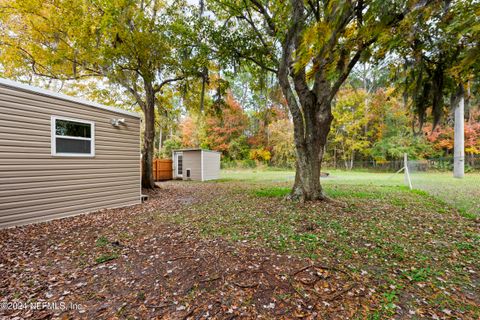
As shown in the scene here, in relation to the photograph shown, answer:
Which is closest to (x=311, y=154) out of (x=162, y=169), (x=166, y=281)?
(x=166, y=281)

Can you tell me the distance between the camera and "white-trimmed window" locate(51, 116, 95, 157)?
14.6ft

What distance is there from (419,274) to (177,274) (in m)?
2.62

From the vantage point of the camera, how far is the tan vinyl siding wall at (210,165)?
12.9m

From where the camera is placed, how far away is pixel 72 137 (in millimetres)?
4711

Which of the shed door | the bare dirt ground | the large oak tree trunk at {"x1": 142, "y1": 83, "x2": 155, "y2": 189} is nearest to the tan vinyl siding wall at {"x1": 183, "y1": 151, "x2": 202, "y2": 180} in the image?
the shed door

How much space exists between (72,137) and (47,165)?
30.1 inches

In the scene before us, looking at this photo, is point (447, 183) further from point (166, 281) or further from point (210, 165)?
point (210, 165)

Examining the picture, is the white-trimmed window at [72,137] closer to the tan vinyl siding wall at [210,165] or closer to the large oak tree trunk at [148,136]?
the large oak tree trunk at [148,136]

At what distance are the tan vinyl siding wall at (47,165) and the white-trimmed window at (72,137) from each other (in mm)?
92

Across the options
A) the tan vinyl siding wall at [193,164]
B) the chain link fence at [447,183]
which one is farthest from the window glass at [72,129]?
the chain link fence at [447,183]

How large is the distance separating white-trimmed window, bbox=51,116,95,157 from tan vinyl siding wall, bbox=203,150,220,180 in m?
7.95

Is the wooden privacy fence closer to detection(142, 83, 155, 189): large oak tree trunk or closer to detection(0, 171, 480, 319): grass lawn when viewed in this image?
detection(142, 83, 155, 189): large oak tree trunk

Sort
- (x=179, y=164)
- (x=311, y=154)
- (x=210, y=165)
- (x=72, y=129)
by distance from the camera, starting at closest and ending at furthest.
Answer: (x=72, y=129) → (x=311, y=154) → (x=210, y=165) → (x=179, y=164)

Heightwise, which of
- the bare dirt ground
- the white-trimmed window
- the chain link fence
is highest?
the white-trimmed window
